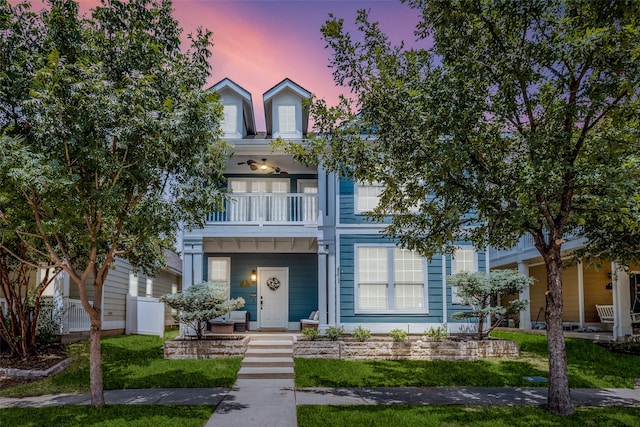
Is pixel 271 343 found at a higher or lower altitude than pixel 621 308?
lower

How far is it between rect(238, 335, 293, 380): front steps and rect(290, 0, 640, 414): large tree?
13.5ft

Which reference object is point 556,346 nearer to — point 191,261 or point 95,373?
point 95,373

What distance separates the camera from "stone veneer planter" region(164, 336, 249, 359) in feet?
39.8

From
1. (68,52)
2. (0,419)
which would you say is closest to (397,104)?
(68,52)

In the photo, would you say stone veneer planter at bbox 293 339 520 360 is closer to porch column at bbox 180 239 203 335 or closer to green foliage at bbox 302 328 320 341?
green foliage at bbox 302 328 320 341

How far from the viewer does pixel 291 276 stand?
56.2 feet

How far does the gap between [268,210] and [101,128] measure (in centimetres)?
803

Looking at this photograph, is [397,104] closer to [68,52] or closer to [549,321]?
[549,321]

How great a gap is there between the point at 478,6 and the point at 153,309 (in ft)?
47.5

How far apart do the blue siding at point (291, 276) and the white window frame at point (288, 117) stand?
4.15 metres

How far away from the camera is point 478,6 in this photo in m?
7.80

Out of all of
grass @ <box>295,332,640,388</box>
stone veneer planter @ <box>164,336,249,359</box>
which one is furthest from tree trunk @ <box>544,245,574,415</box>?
stone veneer planter @ <box>164,336,249,359</box>

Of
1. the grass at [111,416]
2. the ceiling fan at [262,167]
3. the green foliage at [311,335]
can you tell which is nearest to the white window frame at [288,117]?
the ceiling fan at [262,167]

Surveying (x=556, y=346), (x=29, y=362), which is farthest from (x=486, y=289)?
(x=29, y=362)
